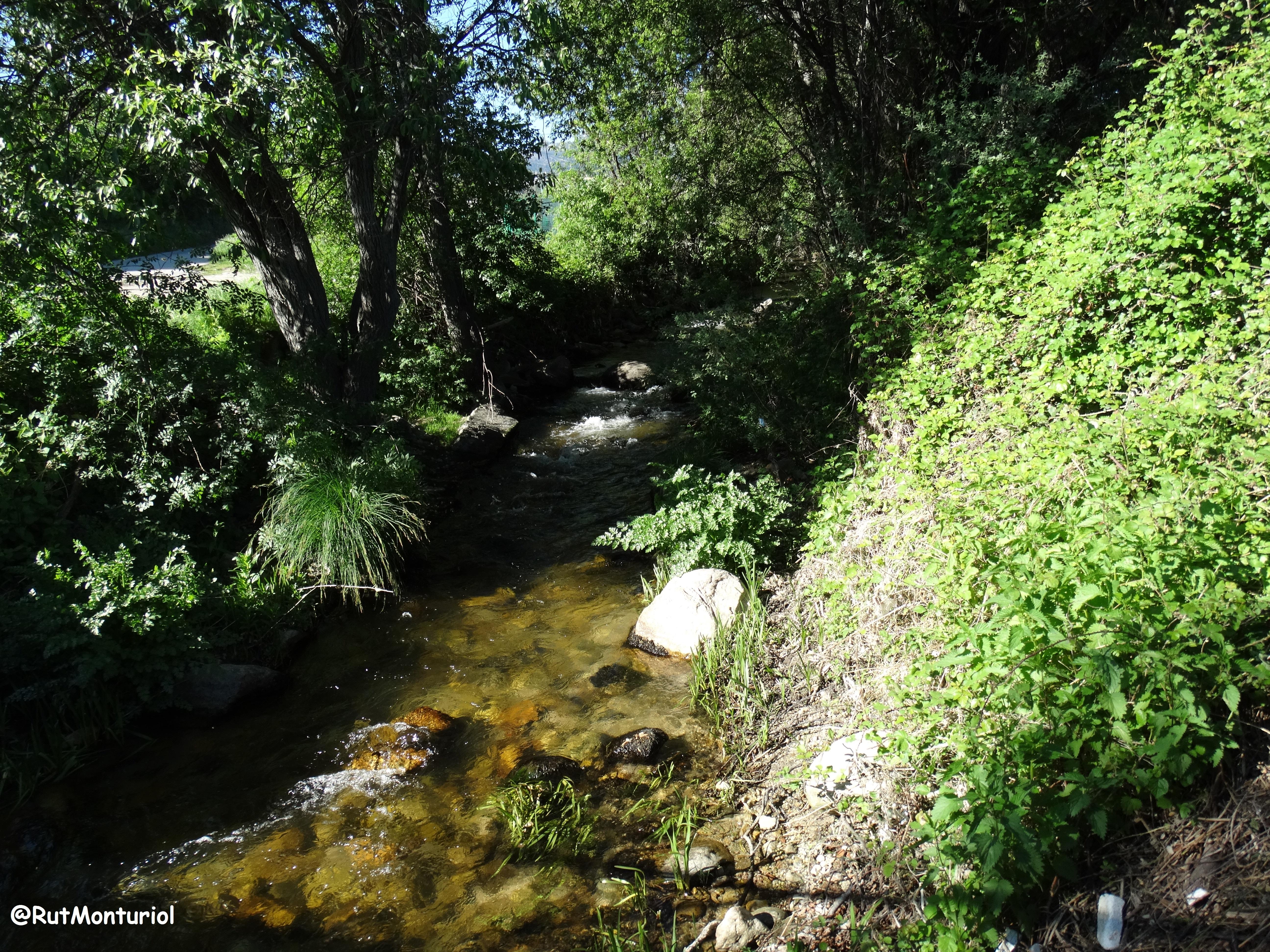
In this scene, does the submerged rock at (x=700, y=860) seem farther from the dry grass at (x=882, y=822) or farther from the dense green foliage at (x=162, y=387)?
the dense green foliage at (x=162, y=387)

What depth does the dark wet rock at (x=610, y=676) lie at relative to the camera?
5395 millimetres

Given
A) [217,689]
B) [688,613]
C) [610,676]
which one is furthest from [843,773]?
[217,689]

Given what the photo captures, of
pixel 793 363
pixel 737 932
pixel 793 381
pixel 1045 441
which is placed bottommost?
pixel 737 932

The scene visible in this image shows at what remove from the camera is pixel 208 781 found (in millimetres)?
4719

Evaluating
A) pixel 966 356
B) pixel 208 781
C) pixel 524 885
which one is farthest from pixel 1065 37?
pixel 208 781

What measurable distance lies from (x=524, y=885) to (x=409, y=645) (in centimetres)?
295

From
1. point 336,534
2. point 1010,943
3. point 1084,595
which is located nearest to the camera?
point 1010,943

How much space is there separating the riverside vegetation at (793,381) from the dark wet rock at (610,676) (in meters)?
0.66

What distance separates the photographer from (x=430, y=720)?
5.09 m

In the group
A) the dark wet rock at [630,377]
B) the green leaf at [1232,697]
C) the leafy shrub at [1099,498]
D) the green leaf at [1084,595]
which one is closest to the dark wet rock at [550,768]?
the leafy shrub at [1099,498]

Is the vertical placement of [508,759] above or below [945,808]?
below

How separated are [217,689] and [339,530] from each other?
5.56 feet

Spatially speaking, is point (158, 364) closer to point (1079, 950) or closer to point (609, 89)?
point (609, 89)

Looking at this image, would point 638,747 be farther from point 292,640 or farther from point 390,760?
point 292,640
